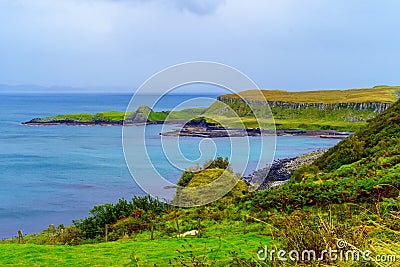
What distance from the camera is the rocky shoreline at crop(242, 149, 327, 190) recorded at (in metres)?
36.8

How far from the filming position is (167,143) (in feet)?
66.1

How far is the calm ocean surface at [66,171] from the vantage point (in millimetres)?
33531

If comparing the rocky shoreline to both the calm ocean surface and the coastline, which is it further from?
the coastline

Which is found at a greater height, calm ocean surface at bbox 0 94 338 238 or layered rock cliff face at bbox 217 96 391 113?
layered rock cliff face at bbox 217 96 391 113

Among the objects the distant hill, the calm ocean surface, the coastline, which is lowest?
the calm ocean surface

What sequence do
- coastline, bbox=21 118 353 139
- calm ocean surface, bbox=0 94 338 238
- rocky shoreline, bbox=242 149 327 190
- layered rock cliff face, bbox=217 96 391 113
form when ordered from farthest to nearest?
layered rock cliff face, bbox=217 96 391 113 → coastline, bbox=21 118 353 139 → rocky shoreline, bbox=242 149 327 190 → calm ocean surface, bbox=0 94 338 238

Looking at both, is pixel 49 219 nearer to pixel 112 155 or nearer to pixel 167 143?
pixel 167 143

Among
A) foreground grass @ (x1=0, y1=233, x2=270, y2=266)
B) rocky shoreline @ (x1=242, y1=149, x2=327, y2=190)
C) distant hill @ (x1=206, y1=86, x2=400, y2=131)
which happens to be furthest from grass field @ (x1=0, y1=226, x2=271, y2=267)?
distant hill @ (x1=206, y1=86, x2=400, y2=131)

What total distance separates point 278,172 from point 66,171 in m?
22.9

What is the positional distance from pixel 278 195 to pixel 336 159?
1113 cm

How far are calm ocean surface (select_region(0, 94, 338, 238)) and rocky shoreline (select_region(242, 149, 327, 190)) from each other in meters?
4.32

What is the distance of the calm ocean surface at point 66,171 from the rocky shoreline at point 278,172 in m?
4.32

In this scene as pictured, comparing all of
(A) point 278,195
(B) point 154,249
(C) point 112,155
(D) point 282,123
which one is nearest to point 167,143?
(A) point 278,195

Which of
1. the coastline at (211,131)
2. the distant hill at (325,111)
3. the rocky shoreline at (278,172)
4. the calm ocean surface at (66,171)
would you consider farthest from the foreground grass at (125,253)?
the distant hill at (325,111)
